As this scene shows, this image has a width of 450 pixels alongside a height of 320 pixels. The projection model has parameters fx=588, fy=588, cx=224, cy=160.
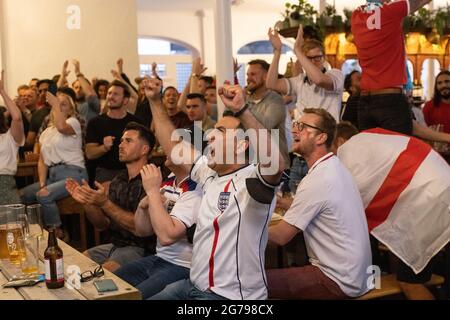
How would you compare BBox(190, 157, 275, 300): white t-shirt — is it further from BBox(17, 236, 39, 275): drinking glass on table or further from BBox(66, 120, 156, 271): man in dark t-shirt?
BBox(66, 120, 156, 271): man in dark t-shirt

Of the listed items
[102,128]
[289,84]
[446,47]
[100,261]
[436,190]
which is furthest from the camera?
[446,47]

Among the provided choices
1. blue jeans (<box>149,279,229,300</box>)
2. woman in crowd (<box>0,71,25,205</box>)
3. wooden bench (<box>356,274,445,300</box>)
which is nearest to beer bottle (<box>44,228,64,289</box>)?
blue jeans (<box>149,279,229,300</box>)

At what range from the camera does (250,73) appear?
3.78m

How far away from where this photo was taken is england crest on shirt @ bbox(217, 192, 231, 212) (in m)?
1.99

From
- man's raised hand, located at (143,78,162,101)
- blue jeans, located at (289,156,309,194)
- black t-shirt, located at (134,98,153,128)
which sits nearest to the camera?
man's raised hand, located at (143,78,162,101)

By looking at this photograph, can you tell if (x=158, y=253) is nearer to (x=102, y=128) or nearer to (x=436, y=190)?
(x=436, y=190)

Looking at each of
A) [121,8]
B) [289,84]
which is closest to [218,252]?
[289,84]

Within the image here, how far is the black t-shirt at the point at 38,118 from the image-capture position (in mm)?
5266

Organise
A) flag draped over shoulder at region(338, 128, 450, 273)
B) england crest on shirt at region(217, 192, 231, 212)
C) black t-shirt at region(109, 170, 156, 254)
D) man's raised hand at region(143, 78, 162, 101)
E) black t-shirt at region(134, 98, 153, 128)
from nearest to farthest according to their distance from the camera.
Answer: england crest on shirt at region(217, 192, 231, 212) < flag draped over shoulder at region(338, 128, 450, 273) < man's raised hand at region(143, 78, 162, 101) < black t-shirt at region(109, 170, 156, 254) < black t-shirt at region(134, 98, 153, 128)

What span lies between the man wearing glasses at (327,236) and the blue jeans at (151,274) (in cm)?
42

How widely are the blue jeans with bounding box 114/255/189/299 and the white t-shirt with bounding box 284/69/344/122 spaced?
1.46 m

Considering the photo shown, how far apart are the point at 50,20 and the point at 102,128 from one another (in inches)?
130

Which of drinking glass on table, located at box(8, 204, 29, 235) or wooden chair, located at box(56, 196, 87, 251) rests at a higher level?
drinking glass on table, located at box(8, 204, 29, 235)

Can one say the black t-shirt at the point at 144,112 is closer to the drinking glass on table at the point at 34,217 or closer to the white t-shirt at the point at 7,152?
the white t-shirt at the point at 7,152
